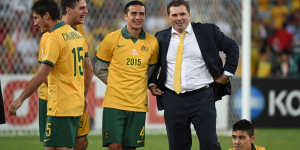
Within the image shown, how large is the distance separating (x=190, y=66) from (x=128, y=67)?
68cm

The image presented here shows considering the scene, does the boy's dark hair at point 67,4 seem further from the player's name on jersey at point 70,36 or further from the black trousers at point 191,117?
the black trousers at point 191,117

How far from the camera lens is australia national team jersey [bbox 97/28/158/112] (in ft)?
19.5

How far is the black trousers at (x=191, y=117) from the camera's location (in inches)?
225

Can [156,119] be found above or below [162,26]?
below

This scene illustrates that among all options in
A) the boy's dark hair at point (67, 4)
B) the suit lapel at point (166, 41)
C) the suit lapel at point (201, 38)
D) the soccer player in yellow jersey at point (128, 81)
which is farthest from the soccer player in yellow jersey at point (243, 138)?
the boy's dark hair at point (67, 4)

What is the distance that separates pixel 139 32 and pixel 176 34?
47 cm

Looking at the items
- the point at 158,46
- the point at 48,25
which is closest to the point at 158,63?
the point at 158,46

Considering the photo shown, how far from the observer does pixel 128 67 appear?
5980 millimetres

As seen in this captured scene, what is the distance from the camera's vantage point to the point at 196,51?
578 cm

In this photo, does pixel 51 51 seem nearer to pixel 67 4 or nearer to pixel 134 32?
pixel 67 4

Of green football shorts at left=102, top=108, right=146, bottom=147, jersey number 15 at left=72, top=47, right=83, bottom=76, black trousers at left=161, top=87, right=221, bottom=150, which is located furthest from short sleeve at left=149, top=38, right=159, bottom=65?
jersey number 15 at left=72, top=47, right=83, bottom=76

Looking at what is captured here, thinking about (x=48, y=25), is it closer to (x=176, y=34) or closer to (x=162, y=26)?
(x=176, y=34)

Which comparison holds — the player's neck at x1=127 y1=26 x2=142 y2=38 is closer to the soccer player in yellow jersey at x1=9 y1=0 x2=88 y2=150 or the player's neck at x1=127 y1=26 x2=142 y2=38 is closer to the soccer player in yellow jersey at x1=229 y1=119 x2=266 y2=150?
the soccer player in yellow jersey at x1=9 y1=0 x2=88 y2=150

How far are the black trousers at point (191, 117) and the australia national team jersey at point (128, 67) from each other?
1.15 ft
